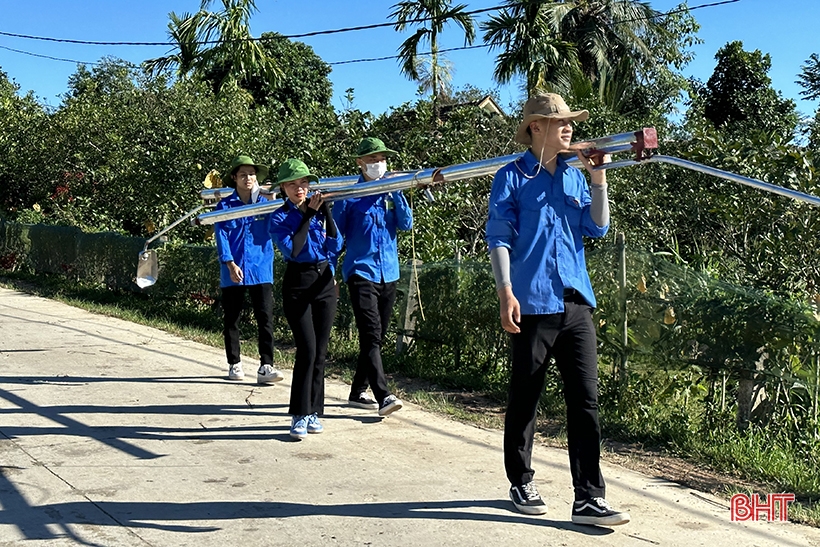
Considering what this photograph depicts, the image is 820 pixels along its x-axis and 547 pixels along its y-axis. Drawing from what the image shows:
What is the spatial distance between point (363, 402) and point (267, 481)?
6.20ft

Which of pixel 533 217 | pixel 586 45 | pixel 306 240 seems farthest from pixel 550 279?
pixel 586 45

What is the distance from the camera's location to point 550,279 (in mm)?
4570

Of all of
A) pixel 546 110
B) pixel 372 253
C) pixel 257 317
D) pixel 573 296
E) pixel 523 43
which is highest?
pixel 523 43

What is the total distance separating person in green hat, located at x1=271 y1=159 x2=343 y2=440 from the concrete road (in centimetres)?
26

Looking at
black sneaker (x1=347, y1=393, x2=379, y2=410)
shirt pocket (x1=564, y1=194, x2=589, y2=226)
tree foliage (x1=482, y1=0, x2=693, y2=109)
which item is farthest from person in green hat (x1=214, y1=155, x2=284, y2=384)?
tree foliage (x1=482, y1=0, x2=693, y2=109)

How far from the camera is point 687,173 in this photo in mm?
11719

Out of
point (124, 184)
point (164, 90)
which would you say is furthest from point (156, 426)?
point (164, 90)

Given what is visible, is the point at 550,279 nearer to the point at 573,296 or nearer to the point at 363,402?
the point at 573,296

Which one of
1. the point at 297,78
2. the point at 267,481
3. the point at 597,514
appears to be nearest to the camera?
the point at 597,514

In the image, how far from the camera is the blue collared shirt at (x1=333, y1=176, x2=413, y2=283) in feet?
22.4

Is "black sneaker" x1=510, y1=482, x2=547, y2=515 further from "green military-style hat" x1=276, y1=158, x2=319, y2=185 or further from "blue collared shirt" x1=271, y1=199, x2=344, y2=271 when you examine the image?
"green military-style hat" x1=276, y1=158, x2=319, y2=185

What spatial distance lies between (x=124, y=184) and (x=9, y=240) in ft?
15.8

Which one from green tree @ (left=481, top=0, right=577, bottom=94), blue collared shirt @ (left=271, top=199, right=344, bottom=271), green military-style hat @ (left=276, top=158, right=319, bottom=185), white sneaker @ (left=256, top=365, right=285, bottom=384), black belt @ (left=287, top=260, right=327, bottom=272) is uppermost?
green tree @ (left=481, top=0, right=577, bottom=94)

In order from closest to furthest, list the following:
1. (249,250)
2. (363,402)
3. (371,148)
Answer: (371,148) → (363,402) → (249,250)
